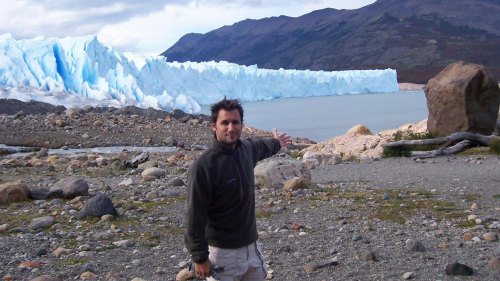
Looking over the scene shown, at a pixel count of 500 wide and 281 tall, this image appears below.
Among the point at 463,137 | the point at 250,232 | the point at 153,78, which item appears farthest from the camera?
the point at 153,78

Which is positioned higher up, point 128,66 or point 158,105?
point 128,66

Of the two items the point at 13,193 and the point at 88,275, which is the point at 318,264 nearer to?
the point at 88,275

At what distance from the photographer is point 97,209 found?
6031 mm

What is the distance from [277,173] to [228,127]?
Result: 469 cm

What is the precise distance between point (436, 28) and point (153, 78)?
9211cm

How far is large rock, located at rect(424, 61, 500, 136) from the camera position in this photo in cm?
1066

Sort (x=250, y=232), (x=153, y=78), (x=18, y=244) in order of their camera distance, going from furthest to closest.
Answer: (x=153, y=78)
(x=18, y=244)
(x=250, y=232)

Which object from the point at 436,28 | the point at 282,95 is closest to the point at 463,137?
the point at 282,95

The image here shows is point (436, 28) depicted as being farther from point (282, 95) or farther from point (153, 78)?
point (153, 78)

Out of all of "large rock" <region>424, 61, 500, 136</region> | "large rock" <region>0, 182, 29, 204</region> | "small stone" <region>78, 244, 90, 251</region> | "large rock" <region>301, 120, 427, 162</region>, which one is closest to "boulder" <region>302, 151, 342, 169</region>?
"large rock" <region>301, 120, 427, 162</region>

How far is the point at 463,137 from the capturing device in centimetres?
1045

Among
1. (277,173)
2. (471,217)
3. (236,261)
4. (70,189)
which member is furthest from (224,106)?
(70,189)

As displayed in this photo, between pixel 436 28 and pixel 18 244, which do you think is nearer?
pixel 18 244

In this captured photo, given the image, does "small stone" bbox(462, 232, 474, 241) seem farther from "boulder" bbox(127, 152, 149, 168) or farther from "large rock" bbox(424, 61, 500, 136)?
"boulder" bbox(127, 152, 149, 168)
